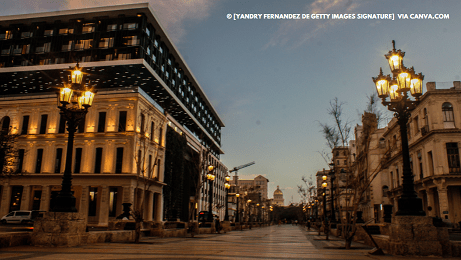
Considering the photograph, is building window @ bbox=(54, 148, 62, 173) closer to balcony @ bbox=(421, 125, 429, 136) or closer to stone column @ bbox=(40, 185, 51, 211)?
stone column @ bbox=(40, 185, 51, 211)

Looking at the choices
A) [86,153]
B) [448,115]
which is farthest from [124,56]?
[448,115]

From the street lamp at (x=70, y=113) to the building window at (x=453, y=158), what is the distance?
112ft

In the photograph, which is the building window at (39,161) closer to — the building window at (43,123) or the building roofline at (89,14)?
the building window at (43,123)

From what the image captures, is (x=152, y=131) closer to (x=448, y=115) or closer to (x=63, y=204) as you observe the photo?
(x=448, y=115)

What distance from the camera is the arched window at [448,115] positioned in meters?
35.1

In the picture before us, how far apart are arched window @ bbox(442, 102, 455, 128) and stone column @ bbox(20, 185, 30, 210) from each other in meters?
48.4

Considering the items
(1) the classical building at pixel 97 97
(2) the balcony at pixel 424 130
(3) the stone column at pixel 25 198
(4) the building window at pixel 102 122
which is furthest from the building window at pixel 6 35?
(2) the balcony at pixel 424 130

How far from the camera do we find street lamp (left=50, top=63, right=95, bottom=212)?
12281 mm

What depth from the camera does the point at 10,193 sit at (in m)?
44.0

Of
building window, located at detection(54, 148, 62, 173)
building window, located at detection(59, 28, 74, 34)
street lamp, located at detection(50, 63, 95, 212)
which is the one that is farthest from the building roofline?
street lamp, located at detection(50, 63, 95, 212)

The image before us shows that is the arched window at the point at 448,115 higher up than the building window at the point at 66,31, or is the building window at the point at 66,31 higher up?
the building window at the point at 66,31

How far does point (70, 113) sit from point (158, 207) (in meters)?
38.0

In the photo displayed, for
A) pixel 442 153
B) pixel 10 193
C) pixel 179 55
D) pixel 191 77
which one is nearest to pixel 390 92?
pixel 442 153

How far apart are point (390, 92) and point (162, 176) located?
4254 cm
